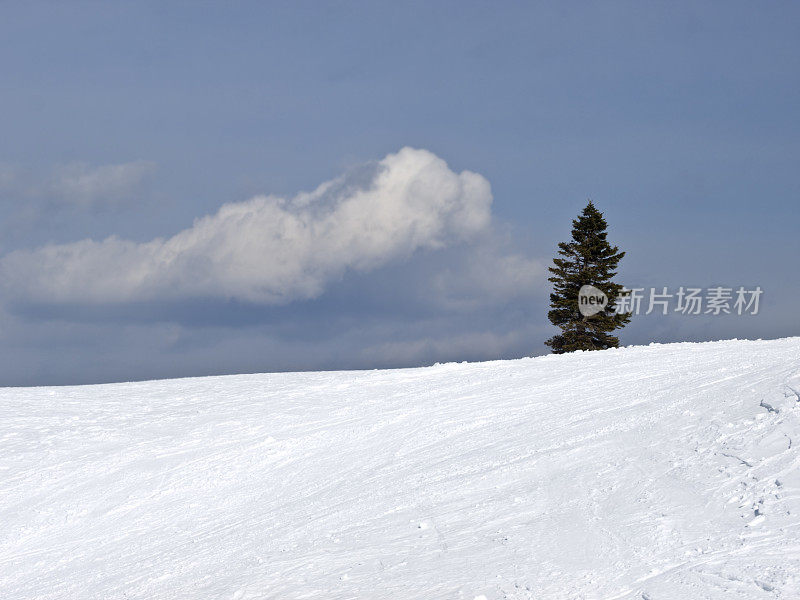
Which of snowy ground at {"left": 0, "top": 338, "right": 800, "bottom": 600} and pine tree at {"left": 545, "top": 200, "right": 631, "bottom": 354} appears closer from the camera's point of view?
snowy ground at {"left": 0, "top": 338, "right": 800, "bottom": 600}

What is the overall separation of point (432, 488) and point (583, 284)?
38.6 m

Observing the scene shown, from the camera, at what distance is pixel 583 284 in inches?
1929

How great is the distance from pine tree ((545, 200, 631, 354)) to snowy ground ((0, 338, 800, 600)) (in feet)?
83.6

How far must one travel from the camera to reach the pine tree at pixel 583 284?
156 feet

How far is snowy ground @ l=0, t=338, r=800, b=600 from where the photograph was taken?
8.61 m

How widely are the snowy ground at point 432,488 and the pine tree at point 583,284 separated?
25.5 metres

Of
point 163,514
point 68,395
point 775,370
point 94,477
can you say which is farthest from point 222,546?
point 68,395

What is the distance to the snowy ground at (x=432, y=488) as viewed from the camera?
861 centimetres

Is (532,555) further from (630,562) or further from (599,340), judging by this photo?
(599,340)

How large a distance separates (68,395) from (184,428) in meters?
6.78

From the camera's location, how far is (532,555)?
890 cm

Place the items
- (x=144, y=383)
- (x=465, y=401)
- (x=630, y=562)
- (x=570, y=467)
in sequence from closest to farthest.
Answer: (x=630, y=562) → (x=570, y=467) → (x=465, y=401) → (x=144, y=383)

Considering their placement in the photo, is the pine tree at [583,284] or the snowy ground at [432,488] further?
the pine tree at [583,284]

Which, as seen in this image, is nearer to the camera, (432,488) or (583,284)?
(432,488)
